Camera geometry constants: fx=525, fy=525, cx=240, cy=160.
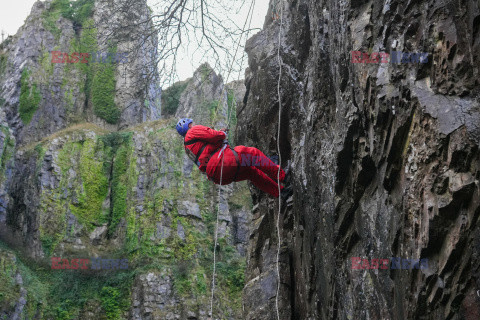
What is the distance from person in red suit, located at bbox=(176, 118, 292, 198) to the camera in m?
6.67

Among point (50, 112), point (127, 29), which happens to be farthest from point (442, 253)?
point (50, 112)

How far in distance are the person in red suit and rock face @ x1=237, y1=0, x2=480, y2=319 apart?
35cm

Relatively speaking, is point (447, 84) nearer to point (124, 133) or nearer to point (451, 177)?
point (451, 177)

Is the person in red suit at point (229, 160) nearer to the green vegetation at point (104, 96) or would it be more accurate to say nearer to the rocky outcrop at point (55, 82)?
the rocky outcrop at point (55, 82)

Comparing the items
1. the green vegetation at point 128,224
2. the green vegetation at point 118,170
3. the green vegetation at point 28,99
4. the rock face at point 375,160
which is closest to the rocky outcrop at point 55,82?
the green vegetation at point 28,99

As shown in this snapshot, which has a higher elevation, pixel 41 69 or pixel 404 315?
pixel 41 69

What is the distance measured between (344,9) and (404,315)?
267cm

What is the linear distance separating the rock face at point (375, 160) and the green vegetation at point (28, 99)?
19.3 meters

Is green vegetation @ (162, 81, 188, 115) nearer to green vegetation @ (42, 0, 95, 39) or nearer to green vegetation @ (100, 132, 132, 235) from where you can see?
green vegetation @ (100, 132, 132, 235)

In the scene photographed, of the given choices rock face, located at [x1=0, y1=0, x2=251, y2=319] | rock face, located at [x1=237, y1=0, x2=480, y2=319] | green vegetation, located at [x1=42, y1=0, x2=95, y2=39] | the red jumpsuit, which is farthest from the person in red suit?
green vegetation, located at [x1=42, y1=0, x2=95, y2=39]

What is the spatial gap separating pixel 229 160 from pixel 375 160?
279 cm

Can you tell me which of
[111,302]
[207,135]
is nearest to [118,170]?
[111,302]

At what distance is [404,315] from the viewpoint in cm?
360

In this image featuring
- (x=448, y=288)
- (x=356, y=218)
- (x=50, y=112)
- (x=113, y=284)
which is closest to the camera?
(x=448, y=288)
